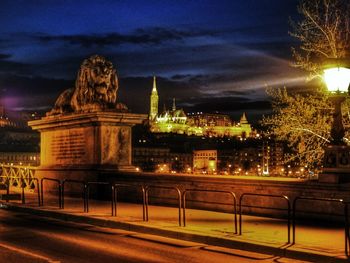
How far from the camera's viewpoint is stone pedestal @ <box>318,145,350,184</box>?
43.7 ft

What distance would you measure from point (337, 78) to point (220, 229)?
4.11 meters

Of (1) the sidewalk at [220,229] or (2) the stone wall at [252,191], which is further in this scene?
(2) the stone wall at [252,191]

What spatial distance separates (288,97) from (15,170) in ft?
45.9

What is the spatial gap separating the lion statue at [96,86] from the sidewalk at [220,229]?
4.88 meters

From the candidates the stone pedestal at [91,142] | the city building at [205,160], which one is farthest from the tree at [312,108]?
the city building at [205,160]

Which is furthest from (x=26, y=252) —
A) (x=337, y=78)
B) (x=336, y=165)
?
(x=337, y=78)

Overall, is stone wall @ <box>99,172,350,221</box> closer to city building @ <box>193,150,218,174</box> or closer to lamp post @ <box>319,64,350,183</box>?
lamp post @ <box>319,64,350,183</box>

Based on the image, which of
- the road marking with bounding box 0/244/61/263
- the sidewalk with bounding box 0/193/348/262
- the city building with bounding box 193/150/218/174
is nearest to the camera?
the road marking with bounding box 0/244/61/263

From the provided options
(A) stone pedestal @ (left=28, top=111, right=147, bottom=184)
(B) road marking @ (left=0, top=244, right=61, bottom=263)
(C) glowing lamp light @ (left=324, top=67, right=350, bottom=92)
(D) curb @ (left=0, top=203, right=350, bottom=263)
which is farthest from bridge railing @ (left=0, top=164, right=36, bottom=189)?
(C) glowing lamp light @ (left=324, top=67, right=350, bottom=92)

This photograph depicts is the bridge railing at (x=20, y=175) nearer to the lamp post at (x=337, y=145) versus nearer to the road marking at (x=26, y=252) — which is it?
the road marking at (x=26, y=252)

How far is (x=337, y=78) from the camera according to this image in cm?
1359

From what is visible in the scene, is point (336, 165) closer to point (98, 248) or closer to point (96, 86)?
point (98, 248)

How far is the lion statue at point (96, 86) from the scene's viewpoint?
22.5m

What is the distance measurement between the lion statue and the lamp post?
401 inches
